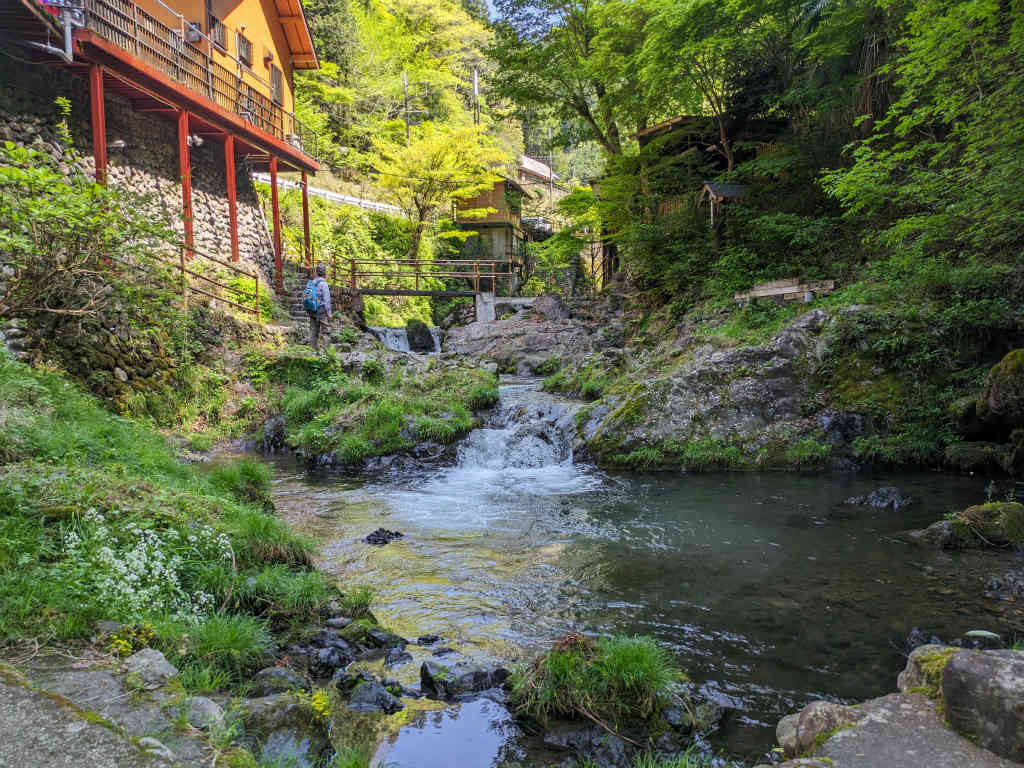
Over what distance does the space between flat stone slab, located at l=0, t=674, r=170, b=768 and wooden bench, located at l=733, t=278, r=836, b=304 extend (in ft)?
45.3

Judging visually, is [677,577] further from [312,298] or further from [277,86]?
[277,86]

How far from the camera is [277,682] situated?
10.7 feet

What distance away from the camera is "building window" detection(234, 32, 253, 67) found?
19.0 m

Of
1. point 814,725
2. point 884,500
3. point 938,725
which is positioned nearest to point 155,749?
point 814,725

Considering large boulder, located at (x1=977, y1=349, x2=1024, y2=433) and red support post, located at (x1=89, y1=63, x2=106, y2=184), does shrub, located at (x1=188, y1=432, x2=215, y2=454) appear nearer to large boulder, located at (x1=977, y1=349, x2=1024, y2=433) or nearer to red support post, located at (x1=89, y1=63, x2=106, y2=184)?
red support post, located at (x1=89, y1=63, x2=106, y2=184)

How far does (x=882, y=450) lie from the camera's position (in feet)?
29.9

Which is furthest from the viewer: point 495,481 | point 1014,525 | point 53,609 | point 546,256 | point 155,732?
point 546,256

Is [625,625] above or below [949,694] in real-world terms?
below

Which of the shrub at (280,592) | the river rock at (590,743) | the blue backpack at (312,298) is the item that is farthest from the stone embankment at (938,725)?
the blue backpack at (312,298)

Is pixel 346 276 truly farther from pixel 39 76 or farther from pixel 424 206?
pixel 39 76

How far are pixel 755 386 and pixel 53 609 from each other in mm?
10056

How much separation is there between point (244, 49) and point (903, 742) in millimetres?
23554

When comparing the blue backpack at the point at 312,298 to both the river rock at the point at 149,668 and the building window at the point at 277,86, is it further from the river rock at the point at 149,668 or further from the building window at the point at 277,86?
the building window at the point at 277,86

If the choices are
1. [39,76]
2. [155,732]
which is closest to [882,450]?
[155,732]
